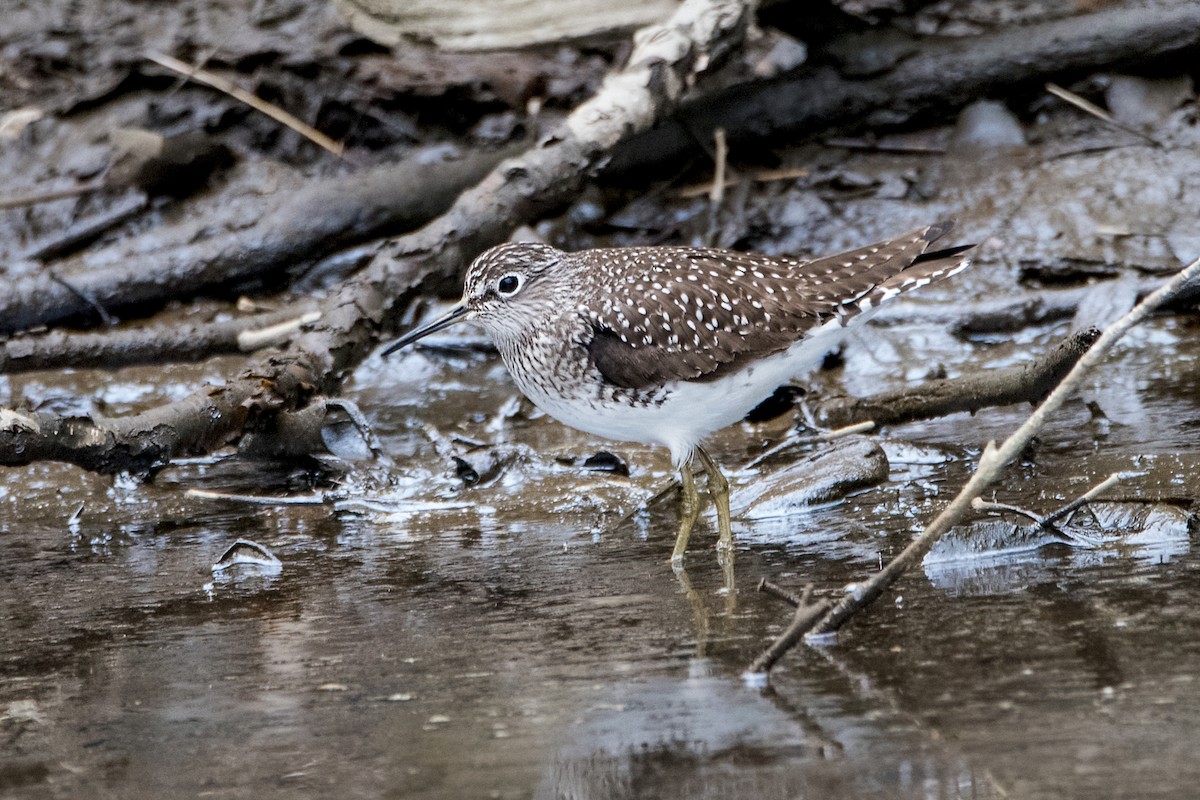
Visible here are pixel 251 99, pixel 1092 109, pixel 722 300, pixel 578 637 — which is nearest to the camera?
pixel 578 637

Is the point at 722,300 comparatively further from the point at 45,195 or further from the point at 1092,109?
the point at 45,195

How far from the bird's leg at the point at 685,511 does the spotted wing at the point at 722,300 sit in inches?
16.7

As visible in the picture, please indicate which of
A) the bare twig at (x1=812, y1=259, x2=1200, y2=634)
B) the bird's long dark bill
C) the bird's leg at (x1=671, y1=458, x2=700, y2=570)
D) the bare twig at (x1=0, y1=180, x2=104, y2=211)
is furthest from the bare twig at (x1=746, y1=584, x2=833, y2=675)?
the bare twig at (x1=0, y1=180, x2=104, y2=211)

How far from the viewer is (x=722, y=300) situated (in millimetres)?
5578

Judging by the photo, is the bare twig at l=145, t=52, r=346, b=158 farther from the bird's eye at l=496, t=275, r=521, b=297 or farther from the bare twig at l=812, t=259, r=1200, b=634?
the bare twig at l=812, t=259, r=1200, b=634

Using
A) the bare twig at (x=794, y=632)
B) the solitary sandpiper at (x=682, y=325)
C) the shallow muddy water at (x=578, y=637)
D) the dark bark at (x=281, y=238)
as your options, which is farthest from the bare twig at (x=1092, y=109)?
the bare twig at (x=794, y=632)

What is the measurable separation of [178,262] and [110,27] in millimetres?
2308

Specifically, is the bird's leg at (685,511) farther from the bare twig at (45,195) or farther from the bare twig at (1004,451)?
the bare twig at (45,195)

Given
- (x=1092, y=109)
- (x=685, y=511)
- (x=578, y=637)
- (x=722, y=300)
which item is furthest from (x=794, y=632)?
(x=1092, y=109)

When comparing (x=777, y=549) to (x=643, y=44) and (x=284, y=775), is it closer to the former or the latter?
(x=284, y=775)

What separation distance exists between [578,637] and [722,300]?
6.32ft

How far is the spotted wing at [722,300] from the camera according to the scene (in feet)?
18.0

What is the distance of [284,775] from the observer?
10.5ft

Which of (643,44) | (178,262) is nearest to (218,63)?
(178,262)
